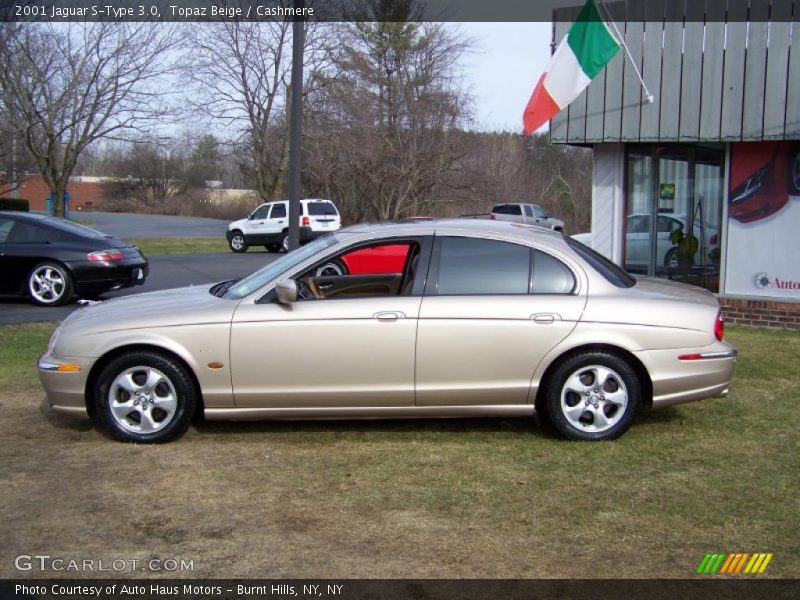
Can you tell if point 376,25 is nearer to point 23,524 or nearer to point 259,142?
point 259,142

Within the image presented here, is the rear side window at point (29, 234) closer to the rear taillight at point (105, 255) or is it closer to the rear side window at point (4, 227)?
the rear side window at point (4, 227)

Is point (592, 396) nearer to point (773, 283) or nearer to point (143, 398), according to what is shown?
point (143, 398)

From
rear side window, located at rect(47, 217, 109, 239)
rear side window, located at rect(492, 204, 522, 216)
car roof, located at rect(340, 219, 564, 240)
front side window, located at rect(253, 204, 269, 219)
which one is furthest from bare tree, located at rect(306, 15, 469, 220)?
car roof, located at rect(340, 219, 564, 240)

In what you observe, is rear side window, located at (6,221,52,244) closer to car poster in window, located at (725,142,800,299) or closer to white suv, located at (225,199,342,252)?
car poster in window, located at (725,142,800,299)

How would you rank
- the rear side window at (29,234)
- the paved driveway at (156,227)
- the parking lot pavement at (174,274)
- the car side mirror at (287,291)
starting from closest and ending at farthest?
1. the car side mirror at (287,291)
2. the parking lot pavement at (174,274)
3. the rear side window at (29,234)
4. the paved driveway at (156,227)

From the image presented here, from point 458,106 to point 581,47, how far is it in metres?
29.4

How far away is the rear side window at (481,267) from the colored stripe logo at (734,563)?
2325mm

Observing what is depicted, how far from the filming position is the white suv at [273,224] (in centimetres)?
2791

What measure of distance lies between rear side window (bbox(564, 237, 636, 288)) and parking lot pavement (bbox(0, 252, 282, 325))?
7.80m

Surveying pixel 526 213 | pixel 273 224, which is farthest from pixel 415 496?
pixel 526 213

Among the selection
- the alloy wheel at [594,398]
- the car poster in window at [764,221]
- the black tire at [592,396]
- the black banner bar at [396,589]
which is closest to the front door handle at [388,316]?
the black tire at [592,396]

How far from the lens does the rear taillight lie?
1274 centimetres

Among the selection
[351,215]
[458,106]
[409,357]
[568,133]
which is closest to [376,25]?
[458,106]

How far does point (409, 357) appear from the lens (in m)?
5.82
